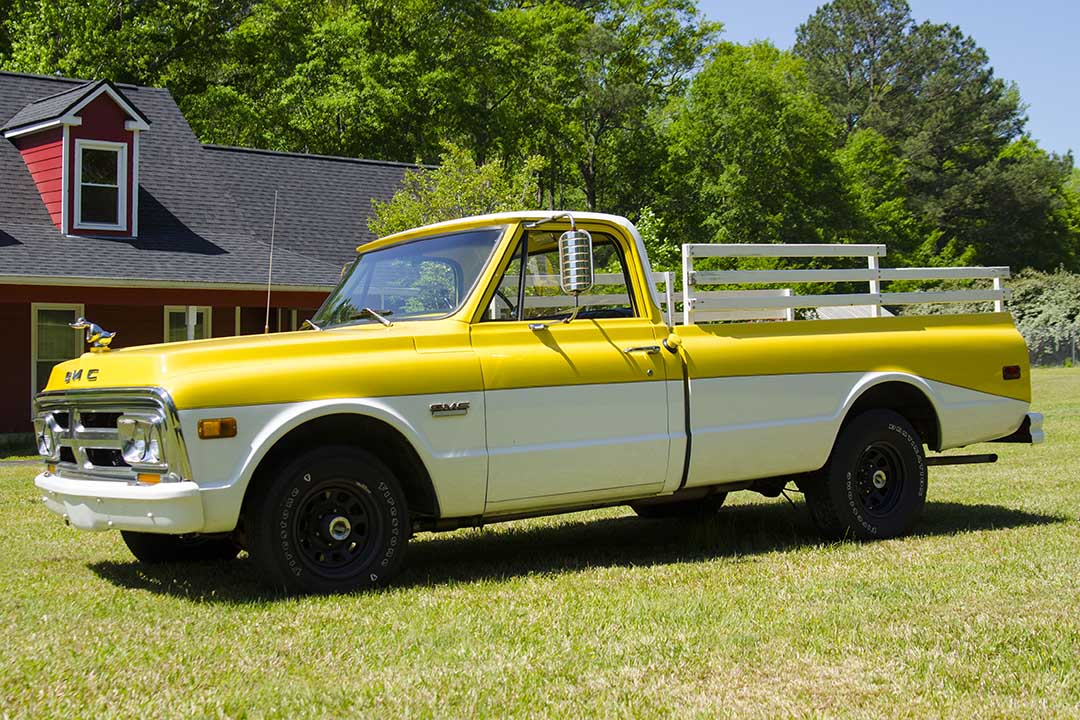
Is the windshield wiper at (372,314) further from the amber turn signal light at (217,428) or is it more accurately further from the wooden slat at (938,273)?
the wooden slat at (938,273)

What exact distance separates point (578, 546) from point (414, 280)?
2250mm

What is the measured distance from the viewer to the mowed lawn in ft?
15.6

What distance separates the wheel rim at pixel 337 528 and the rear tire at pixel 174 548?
1123 millimetres

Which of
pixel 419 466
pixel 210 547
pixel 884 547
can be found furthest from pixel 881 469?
pixel 210 547

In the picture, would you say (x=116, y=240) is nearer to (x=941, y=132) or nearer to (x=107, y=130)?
(x=107, y=130)

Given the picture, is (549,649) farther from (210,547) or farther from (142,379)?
(210,547)

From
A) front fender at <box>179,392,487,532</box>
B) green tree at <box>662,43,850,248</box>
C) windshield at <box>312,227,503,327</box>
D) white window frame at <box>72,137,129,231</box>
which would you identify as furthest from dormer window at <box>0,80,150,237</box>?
green tree at <box>662,43,850,248</box>

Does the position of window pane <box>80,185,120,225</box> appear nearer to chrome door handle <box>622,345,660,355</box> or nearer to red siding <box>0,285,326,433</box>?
red siding <box>0,285,326,433</box>

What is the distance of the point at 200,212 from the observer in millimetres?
23125

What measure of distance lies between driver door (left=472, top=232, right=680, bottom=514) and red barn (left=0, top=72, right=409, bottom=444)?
42.5 ft

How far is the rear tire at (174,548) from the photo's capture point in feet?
25.1

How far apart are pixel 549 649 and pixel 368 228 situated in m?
20.2

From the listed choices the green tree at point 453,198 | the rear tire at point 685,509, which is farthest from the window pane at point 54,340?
the rear tire at point 685,509

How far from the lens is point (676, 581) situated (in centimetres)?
692
